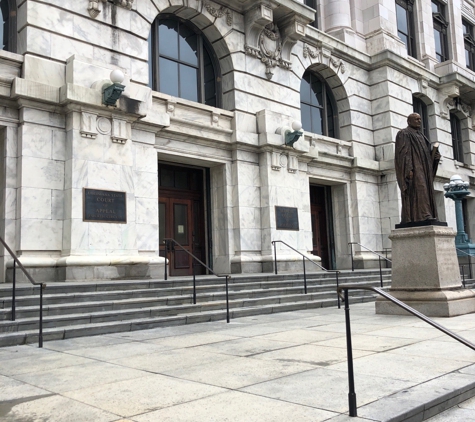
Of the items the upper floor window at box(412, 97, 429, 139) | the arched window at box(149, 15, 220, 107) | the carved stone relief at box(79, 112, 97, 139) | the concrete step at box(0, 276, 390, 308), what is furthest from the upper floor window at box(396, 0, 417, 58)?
the carved stone relief at box(79, 112, 97, 139)

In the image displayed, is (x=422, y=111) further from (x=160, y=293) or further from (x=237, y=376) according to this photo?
(x=237, y=376)

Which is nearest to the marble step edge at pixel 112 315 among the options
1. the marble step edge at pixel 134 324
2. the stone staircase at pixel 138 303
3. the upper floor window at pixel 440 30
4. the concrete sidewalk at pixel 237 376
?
the stone staircase at pixel 138 303

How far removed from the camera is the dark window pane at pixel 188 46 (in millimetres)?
16859

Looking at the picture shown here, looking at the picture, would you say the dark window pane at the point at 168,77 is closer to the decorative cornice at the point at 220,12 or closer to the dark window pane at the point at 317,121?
the decorative cornice at the point at 220,12

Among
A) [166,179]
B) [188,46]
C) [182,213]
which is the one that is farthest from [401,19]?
[182,213]

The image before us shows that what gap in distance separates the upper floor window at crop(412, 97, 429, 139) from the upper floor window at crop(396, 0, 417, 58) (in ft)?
8.44

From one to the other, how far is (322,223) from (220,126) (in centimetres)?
745

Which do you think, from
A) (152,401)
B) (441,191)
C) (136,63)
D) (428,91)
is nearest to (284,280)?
(136,63)

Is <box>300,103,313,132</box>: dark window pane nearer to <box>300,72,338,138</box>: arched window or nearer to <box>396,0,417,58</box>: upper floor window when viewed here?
<box>300,72,338,138</box>: arched window

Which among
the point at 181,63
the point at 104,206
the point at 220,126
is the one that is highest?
the point at 181,63

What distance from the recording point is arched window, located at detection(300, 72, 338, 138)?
21.0m

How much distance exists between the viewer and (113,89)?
12352mm

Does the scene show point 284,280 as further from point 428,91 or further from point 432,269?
point 428,91

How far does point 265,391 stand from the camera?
4867 millimetres
